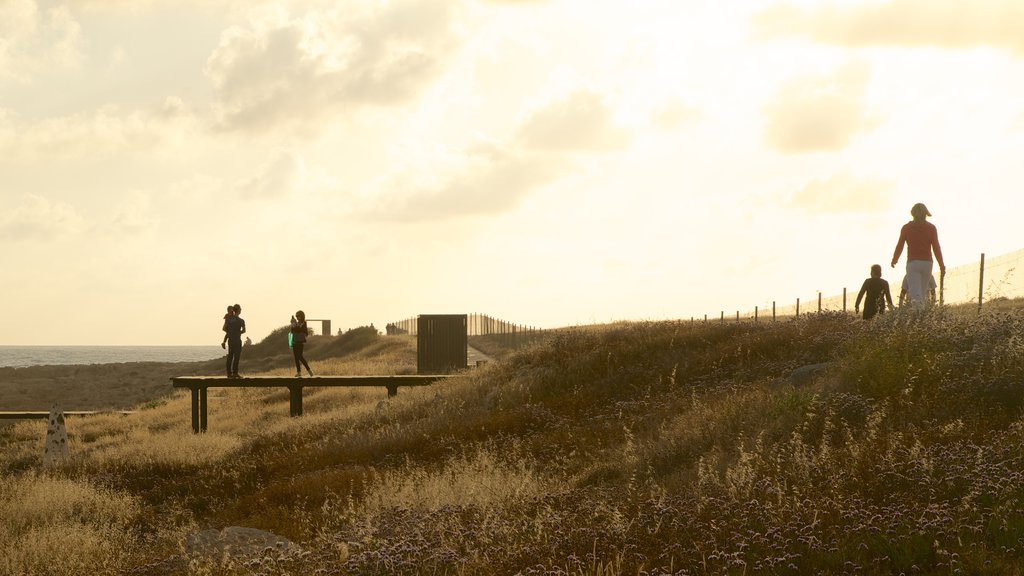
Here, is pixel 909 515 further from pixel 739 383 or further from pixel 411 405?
pixel 411 405

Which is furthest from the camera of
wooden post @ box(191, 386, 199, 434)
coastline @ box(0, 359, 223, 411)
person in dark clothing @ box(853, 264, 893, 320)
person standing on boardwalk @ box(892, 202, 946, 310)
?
coastline @ box(0, 359, 223, 411)

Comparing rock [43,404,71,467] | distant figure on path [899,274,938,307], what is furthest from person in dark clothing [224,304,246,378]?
distant figure on path [899,274,938,307]

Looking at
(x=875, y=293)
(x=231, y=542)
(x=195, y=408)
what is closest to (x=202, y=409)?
(x=195, y=408)

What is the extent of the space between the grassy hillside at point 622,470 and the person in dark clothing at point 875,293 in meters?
0.55

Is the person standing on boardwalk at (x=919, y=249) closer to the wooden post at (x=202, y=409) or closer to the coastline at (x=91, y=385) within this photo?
the wooden post at (x=202, y=409)

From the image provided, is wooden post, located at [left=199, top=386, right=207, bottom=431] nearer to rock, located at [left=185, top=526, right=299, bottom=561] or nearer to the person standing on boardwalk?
rock, located at [left=185, top=526, right=299, bottom=561]

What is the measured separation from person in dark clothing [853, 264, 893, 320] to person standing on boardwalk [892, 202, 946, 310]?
1.26m

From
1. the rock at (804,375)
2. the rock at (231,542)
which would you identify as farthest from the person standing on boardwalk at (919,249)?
the rock at (231,542)

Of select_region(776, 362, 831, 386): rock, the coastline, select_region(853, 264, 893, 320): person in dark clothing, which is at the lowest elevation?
the coastline

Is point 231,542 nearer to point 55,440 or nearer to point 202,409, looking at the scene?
point 55,440

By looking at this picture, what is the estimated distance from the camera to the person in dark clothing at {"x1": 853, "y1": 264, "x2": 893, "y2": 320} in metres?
17.4

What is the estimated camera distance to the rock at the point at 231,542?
28.6 ft

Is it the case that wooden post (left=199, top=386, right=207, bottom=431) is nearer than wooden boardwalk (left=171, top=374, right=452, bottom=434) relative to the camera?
No

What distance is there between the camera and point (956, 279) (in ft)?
124
